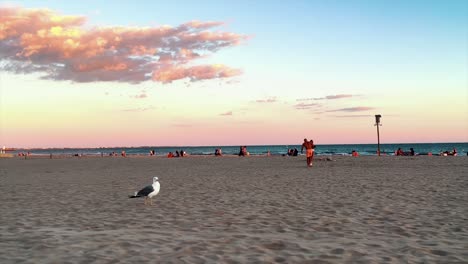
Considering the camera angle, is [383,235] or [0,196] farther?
[0,196]

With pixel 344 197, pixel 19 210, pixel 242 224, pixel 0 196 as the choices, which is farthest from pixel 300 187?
pixel 0 196

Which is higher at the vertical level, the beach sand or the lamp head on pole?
the lamp head on pole

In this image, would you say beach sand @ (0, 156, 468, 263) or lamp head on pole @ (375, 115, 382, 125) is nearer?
beach sand @ (0, 156, 468, 263)

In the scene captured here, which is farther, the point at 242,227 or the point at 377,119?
the point at 377,119

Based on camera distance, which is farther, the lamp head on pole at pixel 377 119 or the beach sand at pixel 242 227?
the lamp head on pole at pixel 377 119

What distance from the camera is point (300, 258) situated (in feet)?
23.6

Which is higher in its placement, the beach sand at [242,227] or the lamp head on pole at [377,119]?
the lamp head on pole at [377,119]

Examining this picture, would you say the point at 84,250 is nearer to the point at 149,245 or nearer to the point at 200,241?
the point at 149,245

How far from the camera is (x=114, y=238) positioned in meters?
8.90

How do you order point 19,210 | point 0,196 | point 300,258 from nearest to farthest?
point 300,258, point 19,210, point 0,196

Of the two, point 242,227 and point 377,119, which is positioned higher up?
point 377,119

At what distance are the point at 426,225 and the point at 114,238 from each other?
6.80 m

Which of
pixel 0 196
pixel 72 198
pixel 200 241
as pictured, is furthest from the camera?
pixel 0 196

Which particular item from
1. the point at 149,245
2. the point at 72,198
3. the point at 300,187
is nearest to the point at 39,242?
the point at 149,245
